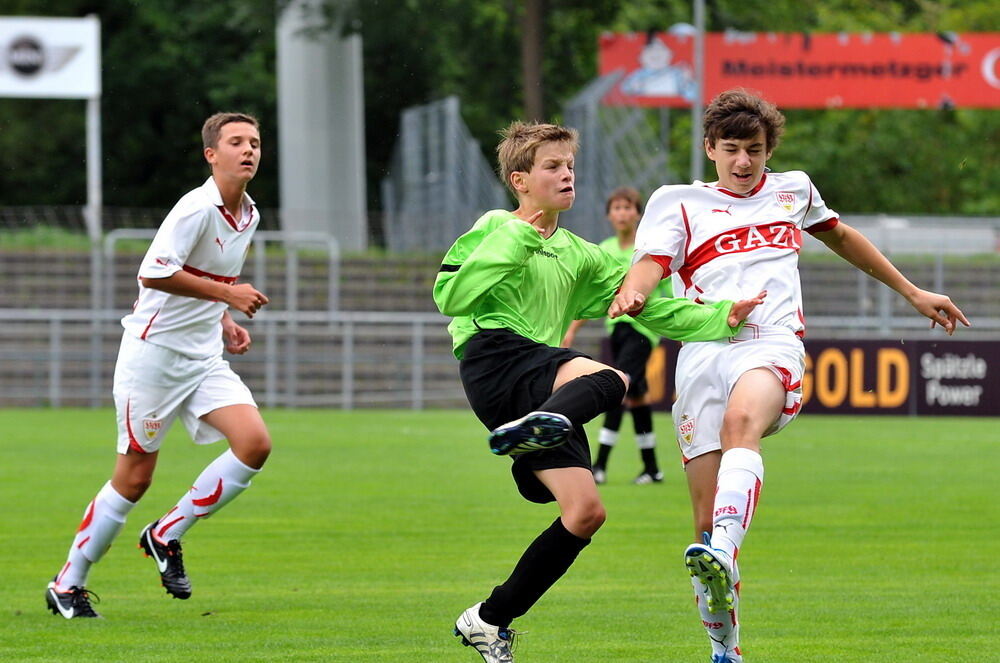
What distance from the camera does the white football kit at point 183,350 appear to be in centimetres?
739

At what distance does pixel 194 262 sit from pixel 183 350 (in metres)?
0.42

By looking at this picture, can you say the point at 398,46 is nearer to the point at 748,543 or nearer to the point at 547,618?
the point at 748,543

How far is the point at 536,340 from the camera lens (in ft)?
19.9

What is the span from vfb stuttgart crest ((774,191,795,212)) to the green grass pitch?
1720 millimetres

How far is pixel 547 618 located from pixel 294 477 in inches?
269

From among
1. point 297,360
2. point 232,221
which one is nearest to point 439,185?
point 297,360

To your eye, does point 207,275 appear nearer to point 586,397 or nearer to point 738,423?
point 586,397

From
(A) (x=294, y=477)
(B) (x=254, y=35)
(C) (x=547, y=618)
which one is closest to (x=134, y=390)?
(C) (x=547, y=618)

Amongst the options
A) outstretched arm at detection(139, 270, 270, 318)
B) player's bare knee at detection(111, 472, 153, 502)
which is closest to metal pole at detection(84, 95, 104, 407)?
player's bare knee at detection(111, 472, 153, 502)

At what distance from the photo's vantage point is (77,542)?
7480mm

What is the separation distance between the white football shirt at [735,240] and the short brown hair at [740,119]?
18cm

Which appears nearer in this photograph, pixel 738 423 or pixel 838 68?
pixel 738 423

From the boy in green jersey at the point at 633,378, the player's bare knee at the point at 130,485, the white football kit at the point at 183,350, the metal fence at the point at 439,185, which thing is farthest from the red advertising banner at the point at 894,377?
the player's bare knee at the point at 130,485

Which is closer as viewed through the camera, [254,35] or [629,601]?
[629,601]
